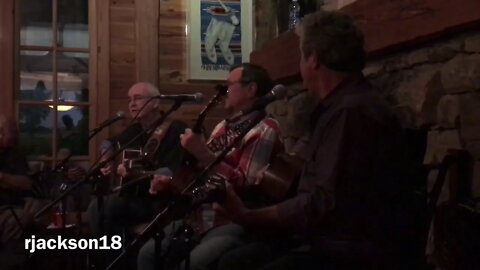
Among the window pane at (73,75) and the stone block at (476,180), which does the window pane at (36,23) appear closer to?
the window pane at (73,75)

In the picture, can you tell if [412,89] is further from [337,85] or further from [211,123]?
[211,123]

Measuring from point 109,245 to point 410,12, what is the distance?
220 cm

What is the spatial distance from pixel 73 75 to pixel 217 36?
1116 mm

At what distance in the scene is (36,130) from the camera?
5.19 metres

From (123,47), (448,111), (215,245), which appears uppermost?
(123,47)

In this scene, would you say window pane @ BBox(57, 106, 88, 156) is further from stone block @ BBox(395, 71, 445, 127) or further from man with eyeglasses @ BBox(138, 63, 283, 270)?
stone block @ BBox(395, 71, 445, 127)

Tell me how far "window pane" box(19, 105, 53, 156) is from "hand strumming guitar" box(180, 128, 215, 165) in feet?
8.87

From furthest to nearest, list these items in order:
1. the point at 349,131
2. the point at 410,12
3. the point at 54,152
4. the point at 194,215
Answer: the point at 54,152
the point at 194,215
the point at 410,12
the point at 349,131

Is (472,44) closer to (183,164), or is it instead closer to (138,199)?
(183,164)

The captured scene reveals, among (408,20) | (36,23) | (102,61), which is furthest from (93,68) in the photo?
(408,20)

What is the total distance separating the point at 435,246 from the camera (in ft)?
7.27

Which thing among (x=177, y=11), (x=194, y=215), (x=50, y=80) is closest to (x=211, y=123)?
(x=177, y=11)

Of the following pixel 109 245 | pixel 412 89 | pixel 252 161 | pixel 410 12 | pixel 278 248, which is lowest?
pixel 109 245

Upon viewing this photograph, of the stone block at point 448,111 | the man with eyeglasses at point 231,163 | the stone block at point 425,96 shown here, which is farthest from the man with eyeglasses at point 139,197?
the stone block at point 448,111
